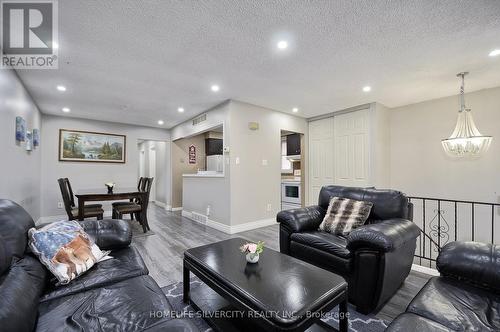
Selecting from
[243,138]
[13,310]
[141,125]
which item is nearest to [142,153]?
[141,125]

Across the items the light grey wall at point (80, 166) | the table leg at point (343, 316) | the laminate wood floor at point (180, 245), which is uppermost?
the light grey wall at point (80, 166)

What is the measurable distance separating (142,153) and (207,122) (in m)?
5.48

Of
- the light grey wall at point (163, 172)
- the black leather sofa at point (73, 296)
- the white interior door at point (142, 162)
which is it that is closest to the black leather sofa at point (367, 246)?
the black leather sofa at point (73, 296)

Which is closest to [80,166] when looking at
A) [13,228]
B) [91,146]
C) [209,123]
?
[91,146]

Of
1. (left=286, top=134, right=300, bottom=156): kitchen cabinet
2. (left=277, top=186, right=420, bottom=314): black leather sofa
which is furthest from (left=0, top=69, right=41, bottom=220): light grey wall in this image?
(left=286, top=134, right=300, bottom=156): kitchen cabinet

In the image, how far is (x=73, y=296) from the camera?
1237 millimetres

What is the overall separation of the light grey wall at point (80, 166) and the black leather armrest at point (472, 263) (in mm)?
6382

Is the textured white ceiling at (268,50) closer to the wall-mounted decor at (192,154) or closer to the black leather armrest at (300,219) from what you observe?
the black leather armrest at (300,219)

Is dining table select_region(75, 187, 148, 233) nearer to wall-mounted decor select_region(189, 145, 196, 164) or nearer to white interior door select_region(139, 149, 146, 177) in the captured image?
wall-mounted decor select_region(189, 145, 196, 164)

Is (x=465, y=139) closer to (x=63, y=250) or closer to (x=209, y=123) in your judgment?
(x=209, y=123)

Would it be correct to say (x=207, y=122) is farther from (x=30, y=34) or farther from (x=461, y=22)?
(x=461, y=22)

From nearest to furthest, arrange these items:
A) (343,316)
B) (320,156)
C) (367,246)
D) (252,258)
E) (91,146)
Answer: (343,316) < (252,258) < (367,246) < (320,156) < (91,146)

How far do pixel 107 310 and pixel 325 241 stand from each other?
5.57ft

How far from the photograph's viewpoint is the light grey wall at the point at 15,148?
8.28ft
